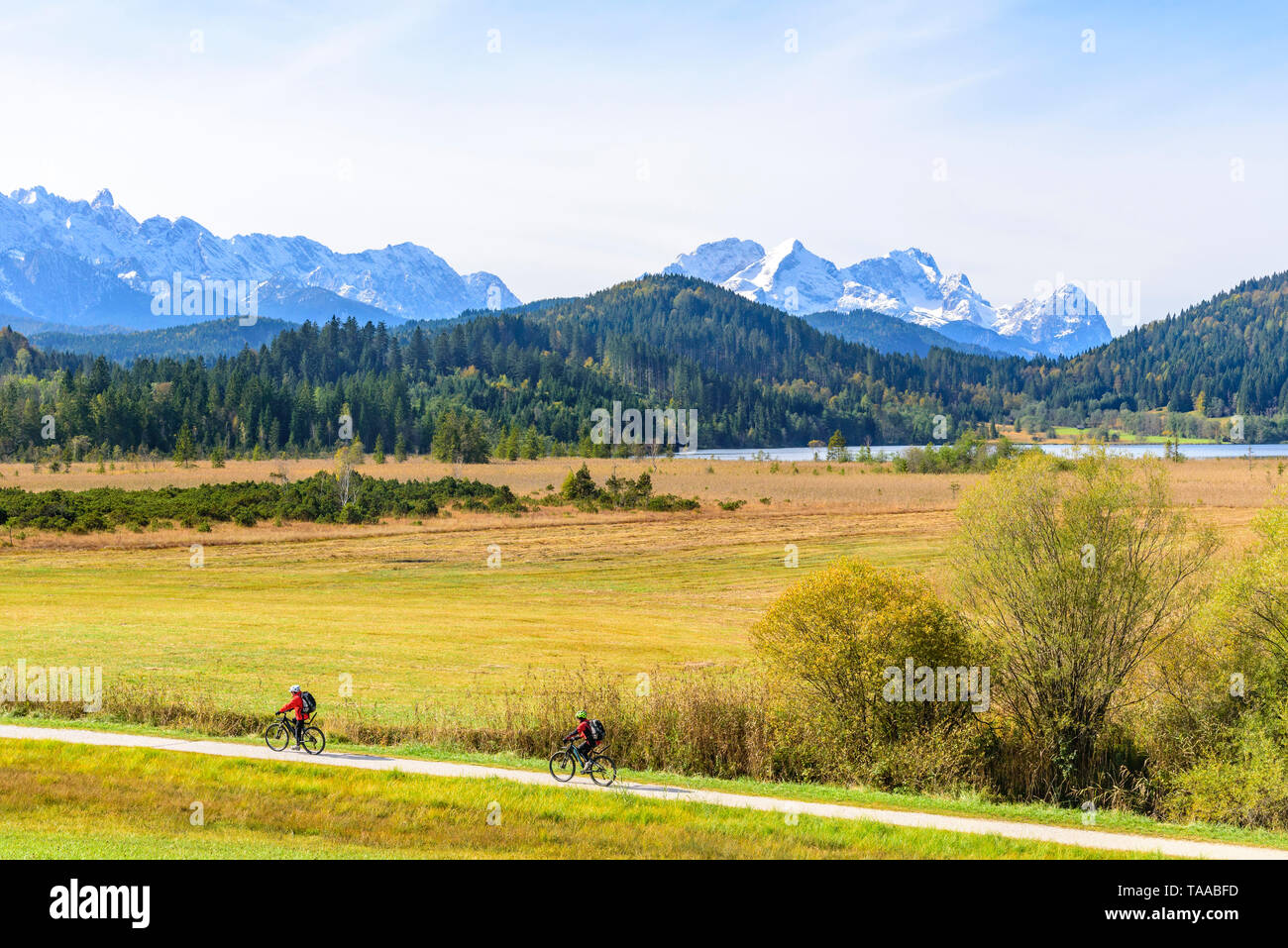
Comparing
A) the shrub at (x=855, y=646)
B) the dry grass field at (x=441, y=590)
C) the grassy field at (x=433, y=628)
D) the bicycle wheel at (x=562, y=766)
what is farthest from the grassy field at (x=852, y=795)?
the dry grass field at (x=441, y=590)

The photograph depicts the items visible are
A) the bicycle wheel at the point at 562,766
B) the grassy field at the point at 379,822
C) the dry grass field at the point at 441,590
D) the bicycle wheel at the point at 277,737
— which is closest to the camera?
the grassy field at the point at 379,822

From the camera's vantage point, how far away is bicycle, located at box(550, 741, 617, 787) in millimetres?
20344

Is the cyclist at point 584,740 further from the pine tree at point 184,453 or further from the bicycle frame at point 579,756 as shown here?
the pine tree at point 184,453

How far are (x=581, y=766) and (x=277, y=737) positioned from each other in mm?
7042

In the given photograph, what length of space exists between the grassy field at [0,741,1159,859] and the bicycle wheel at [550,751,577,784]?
43.3 inches

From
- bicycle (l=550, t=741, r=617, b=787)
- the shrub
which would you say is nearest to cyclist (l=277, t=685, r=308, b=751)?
bicycle (l=550, t=741, r=617, b=787)

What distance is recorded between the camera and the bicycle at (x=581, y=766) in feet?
66.7

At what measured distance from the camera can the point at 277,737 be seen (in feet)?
72.7

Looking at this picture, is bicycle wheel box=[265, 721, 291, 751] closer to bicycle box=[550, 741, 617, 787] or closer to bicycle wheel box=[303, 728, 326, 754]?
bicycle wheel box=[303, 728, 326, 754]

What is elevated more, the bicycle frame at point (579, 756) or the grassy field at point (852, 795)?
the bicycle frame at point (579, 756)

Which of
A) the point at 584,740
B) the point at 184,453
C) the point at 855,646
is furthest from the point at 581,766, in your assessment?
the point at 184,453

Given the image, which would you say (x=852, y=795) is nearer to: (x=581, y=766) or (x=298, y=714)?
(x=581, y=766)

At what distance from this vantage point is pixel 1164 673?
27688mm

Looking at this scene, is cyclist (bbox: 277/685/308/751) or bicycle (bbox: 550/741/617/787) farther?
cyclist (bbox: 277/685/308/751)
